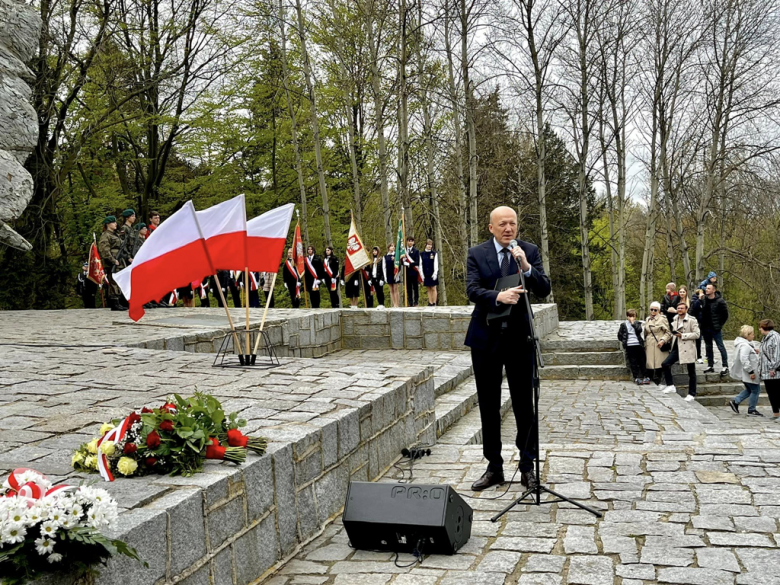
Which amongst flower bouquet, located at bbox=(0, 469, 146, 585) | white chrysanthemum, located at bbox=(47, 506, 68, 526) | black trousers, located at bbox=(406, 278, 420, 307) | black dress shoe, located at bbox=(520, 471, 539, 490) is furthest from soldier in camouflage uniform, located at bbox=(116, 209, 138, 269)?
white chrysanthemum, located at bbox=(47, 506, 68, 526)

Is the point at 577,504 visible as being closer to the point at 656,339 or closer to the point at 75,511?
the point at 75,511

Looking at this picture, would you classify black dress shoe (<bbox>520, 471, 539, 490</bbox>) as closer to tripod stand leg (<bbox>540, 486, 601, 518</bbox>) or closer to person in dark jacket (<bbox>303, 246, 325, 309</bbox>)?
tripod stand leg (<bbox>540, 486, 601, 518</bbox>)

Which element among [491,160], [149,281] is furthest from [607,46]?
[149,281]

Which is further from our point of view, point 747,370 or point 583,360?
point 583,360

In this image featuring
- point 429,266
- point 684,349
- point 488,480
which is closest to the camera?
point 488,480

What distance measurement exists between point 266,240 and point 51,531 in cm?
569

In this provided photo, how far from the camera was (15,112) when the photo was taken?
13414 mm

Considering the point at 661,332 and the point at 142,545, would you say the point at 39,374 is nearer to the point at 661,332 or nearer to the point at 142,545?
the point at 142,545

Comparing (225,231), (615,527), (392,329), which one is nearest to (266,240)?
(225,231)

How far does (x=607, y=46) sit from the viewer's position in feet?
86.2

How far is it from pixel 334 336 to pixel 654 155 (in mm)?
18305

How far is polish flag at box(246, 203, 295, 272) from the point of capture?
822 cm

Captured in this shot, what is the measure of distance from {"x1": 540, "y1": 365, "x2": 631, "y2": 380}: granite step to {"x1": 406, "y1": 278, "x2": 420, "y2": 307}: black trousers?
5.70m

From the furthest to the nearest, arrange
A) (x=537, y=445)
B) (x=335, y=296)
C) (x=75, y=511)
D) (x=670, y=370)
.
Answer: (x=335, y=296) < (x=670, y=370) < (x=537, y=445) < (x=75, y=511)
